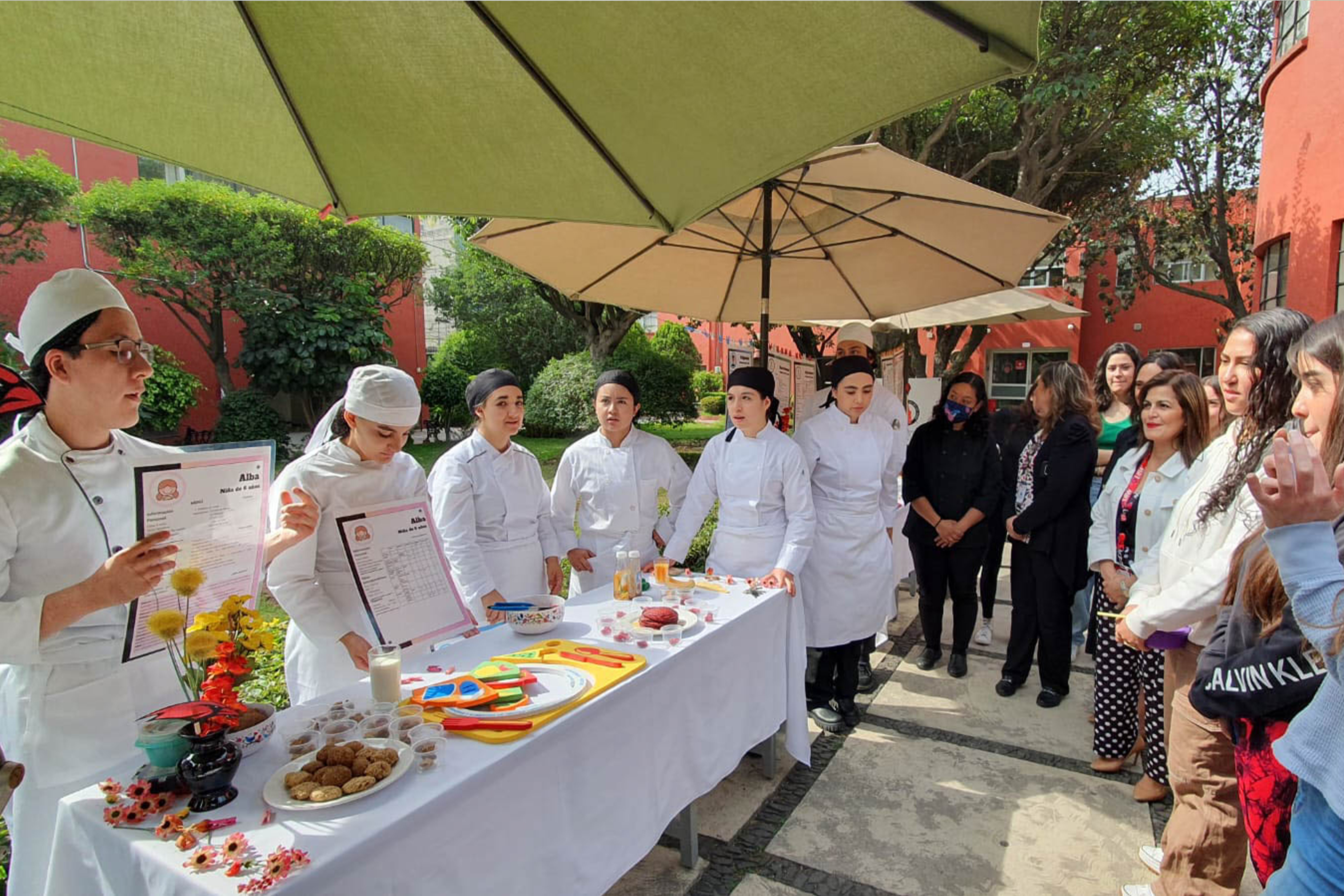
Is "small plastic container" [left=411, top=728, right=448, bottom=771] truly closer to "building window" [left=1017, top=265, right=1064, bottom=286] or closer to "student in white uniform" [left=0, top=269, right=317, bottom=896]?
"student in white uniform" [left=0, top=269, right=317, bottom=896]

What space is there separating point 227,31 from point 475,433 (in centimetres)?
185

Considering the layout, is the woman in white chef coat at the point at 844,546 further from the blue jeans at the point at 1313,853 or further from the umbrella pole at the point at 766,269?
the blue jeans at the point at 1313,853

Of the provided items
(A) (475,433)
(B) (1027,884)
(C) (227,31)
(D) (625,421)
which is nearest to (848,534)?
(D) (625,421)

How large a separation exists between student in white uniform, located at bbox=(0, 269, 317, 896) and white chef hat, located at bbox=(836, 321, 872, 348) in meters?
4.27

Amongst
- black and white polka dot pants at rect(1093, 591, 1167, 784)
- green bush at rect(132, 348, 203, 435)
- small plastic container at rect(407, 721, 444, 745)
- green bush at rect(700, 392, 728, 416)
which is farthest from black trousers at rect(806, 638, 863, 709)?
green bush at rect(700, 392, 728, 416)

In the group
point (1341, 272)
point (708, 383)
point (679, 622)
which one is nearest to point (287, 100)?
point (679, 622)

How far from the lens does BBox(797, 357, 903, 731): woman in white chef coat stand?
11.7ft

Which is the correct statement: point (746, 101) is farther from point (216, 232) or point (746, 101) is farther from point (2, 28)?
point (216, 232)

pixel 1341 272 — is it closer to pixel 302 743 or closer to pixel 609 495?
pixel 609 495

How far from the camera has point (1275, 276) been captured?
7.93 metres

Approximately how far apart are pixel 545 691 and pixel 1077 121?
11.6 meters

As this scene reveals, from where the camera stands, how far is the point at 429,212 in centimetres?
185

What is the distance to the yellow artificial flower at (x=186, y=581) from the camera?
1.42 meters

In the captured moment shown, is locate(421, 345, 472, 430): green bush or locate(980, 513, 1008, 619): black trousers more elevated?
locate(421, 345, 472, 430): green bush
